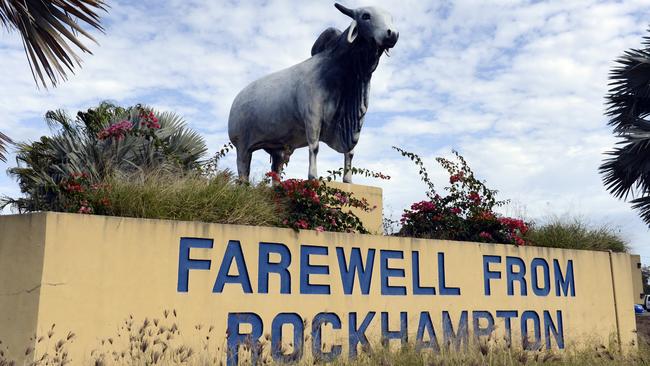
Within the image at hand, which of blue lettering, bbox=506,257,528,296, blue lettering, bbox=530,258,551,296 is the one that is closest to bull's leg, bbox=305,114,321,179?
blue lettering, bbox=506,257,528,296

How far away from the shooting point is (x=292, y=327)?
6.93 metres

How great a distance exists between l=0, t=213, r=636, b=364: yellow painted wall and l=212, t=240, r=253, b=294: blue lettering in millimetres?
55

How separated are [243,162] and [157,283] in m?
4.57

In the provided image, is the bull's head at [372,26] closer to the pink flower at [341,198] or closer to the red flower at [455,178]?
the pink flower at [341,198]

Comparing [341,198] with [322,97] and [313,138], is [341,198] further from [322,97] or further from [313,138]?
[322,97]

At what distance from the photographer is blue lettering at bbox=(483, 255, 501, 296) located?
345 inches

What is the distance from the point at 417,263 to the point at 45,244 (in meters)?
4.41

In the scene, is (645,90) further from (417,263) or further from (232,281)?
(232,281)

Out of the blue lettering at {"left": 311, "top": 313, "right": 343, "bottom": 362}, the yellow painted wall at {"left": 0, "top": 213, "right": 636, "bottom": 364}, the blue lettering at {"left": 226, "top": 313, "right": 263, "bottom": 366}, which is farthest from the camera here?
the blue lettering at {"left": 311, "top": 313, "right": 343, "bottom": 362}

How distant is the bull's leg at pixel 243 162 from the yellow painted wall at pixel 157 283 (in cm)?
344

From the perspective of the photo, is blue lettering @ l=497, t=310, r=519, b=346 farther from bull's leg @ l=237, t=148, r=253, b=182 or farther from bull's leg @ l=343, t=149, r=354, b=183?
bull's leg @ l=237, t=148, r=253, b=182

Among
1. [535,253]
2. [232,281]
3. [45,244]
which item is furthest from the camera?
[535,253]

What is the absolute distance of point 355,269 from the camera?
755 cm

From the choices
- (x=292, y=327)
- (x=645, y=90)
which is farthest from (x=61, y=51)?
(x=645, y=90)
